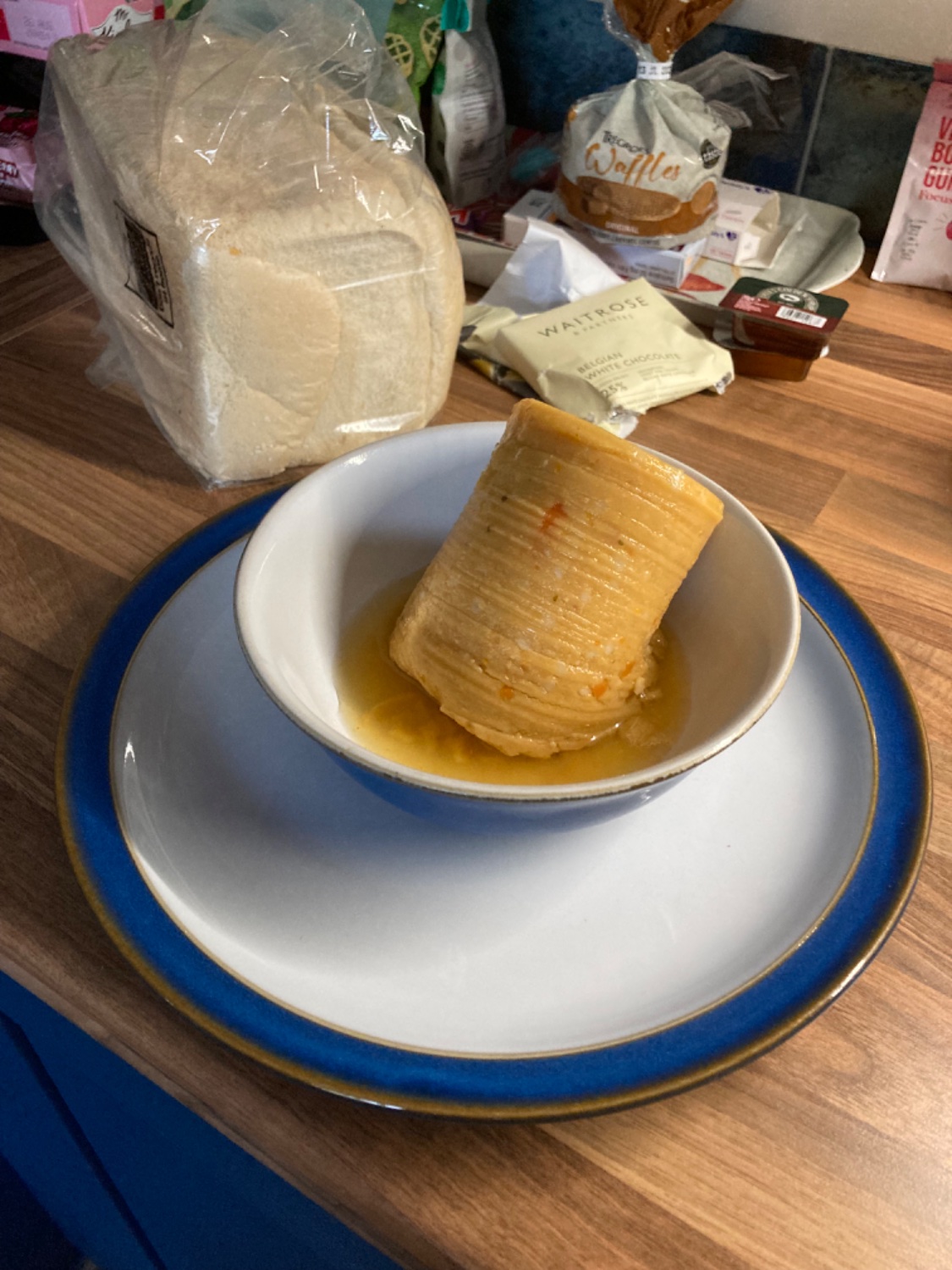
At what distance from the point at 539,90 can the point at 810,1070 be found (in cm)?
94

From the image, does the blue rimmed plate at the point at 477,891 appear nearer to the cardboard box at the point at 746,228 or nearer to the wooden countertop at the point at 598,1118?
the wooden countertop at the point at 598,1118

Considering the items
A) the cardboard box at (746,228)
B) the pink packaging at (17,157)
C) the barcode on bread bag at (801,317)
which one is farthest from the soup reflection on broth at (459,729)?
the pink packaging at (17,157)

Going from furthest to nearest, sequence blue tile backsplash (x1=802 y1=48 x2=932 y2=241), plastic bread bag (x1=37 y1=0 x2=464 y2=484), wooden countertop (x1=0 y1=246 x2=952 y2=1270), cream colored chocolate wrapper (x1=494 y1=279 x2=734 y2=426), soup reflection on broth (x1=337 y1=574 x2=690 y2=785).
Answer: blue tile backsplash (x1=802 y1=48 x2=932 y2=241), cream colored chocolate wrapper (x1=494 y1=279 x2=734 y2=426), plastic bread bag (x1=37 y1=0 x2=464 y2=484), soup reflection on broth (x1=337 y1=574 x2=690 y2=785), wooden countertop (x1=0 y1=246 x2=952 y2=1270)

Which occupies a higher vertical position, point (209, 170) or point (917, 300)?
point (209, 170)

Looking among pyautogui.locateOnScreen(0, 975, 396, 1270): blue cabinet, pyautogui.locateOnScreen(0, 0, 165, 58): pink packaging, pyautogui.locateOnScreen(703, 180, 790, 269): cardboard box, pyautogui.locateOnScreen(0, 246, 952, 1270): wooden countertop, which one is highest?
pyautogui.locateOnScreen(0, 0, 165, 58): pink packaging

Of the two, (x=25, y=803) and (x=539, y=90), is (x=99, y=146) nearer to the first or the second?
(x=25, y=803)

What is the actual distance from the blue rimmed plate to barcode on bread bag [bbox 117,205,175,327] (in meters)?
0.22

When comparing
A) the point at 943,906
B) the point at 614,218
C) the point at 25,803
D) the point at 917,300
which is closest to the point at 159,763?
the point at 25,803

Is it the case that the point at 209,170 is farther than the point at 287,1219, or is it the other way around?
the point at 209,170

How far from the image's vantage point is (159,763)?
453 millimetres

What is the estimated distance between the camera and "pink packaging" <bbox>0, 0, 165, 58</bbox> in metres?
0.81

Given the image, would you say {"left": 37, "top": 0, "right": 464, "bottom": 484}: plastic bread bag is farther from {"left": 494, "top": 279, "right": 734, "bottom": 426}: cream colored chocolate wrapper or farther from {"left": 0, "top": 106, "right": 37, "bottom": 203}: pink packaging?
{"left": 0, "top": 106, "right": 37, "bottom": 203}: pink packaging

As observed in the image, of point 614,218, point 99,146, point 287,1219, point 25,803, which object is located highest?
point 99,146

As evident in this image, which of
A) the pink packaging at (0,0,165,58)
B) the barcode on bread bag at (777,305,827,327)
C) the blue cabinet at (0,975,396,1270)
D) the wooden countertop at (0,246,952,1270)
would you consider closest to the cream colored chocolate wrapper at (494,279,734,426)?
the barcode on bread bag at (777,305,827,327)
